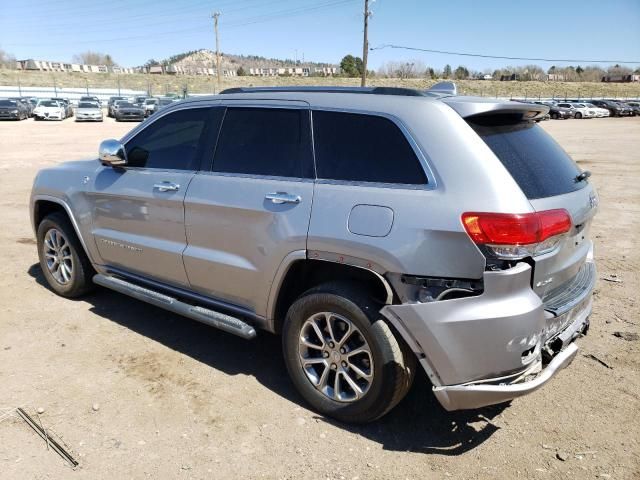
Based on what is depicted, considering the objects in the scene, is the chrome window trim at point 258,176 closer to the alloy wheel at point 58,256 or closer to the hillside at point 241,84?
the alloy wheel at point 58,256

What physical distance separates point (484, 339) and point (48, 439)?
244cm

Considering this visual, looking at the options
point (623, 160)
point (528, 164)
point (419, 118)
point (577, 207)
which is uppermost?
point (419, 118)

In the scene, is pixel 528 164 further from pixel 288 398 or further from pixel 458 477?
pixel 288 398

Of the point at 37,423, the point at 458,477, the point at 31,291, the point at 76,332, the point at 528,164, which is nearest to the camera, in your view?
the point at 458,477

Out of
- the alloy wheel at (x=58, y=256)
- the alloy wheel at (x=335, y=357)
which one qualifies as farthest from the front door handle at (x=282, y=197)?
the alloy wheel at (x=58, y=256)

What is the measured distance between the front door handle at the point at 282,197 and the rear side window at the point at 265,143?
5.6 inches

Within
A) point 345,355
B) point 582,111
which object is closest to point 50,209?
point 345,355

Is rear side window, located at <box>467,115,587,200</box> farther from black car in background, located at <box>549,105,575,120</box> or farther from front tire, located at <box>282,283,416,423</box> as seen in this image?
black car in background, located at <box>549,105,575,120</box>

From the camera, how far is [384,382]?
9.56ft

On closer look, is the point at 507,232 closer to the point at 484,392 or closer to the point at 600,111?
the point at 484,392

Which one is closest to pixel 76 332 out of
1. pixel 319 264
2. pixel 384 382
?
pixel 319 264

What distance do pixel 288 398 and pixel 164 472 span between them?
941 millimetres

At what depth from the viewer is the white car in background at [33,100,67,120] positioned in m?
37.4

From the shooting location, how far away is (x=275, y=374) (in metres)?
3.78
